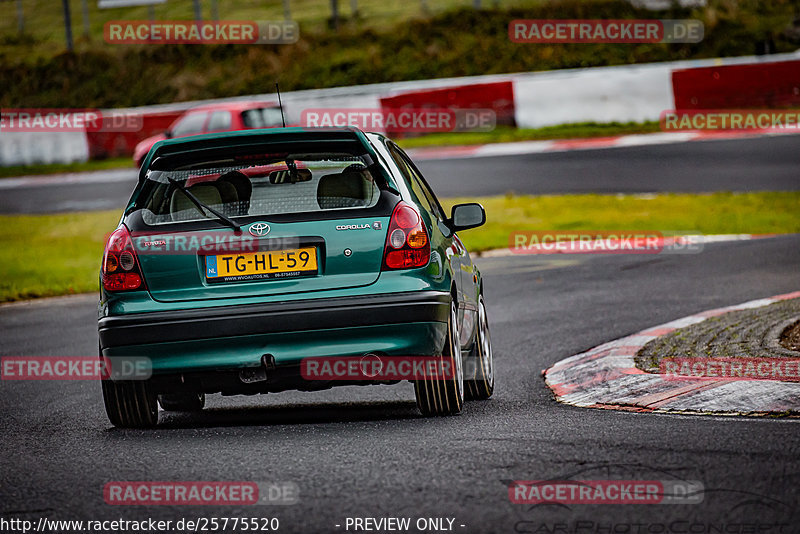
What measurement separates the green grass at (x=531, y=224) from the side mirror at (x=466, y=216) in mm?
8492

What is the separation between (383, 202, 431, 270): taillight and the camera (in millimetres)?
6469

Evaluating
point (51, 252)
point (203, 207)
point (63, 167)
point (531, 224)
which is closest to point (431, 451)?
point (203, 207)

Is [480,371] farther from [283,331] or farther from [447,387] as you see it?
[283,331]

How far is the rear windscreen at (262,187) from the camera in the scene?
21.7 feet

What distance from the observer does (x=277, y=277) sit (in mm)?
6422

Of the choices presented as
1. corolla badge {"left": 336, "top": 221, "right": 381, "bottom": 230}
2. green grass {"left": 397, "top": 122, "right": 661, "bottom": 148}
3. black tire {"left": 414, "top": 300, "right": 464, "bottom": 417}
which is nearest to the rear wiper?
corolla badge {"left": 336, "top": 221, "right": 381, "bottom": 230}

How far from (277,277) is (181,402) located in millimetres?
1763

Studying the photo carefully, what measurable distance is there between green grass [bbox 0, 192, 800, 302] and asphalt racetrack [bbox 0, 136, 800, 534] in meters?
5.07
